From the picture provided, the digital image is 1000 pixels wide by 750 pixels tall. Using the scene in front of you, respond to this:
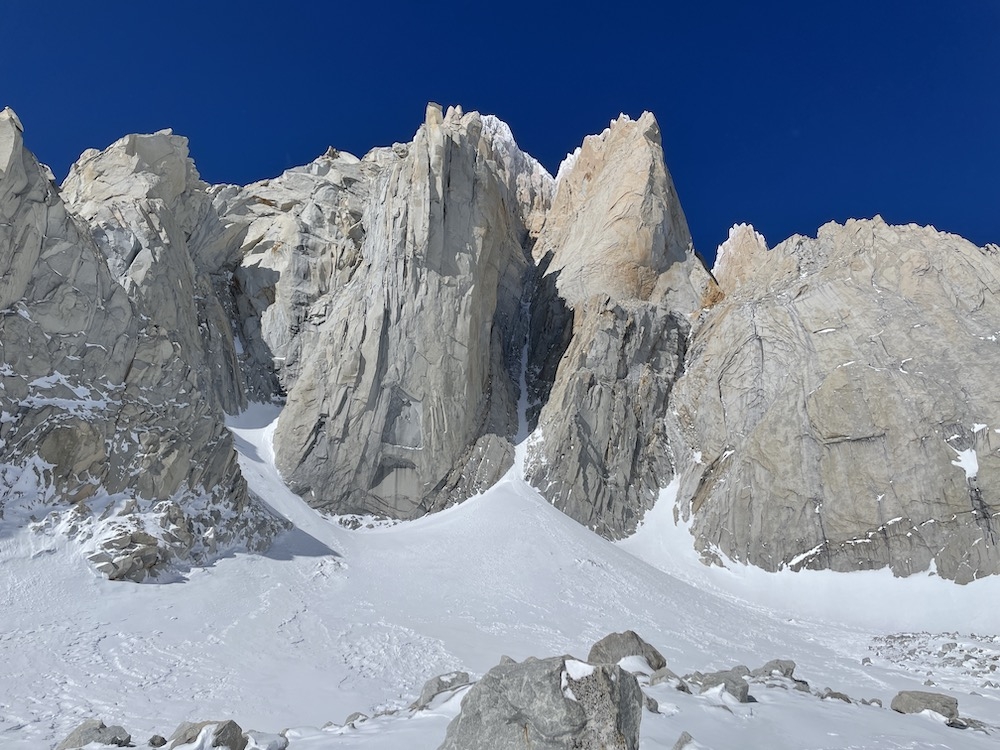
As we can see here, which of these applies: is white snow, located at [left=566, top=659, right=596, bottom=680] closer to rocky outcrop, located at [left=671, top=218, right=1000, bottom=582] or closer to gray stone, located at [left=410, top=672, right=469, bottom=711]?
gray stone, located at [left=410, top=672, right=469, bottom=711]

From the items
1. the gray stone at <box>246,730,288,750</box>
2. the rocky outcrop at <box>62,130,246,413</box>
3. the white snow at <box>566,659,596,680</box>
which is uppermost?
the rocky outcrop at <box>62,130,246,413</box>

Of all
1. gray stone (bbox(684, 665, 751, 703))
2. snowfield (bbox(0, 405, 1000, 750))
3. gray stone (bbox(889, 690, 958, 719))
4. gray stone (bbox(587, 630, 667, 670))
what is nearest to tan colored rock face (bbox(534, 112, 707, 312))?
snowfield (bbox(0, 405, 1000, 750))

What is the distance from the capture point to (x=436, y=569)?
83.3ft

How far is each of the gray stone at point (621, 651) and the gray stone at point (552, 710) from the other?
6710 mm

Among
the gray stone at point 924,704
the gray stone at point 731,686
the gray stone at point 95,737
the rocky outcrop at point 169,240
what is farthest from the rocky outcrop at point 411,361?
the gray stone at point 924,704

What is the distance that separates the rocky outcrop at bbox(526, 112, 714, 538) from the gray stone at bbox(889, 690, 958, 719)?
2329 centimetres

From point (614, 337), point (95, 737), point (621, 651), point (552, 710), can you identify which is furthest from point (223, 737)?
point (614, 337)

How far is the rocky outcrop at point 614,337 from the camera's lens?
1406 inches

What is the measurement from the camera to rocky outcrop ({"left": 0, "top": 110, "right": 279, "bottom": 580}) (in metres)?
20.1

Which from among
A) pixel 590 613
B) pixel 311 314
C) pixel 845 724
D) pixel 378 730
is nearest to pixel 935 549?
pixel 590 613

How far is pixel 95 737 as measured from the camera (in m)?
8.55

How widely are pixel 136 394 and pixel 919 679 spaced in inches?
969

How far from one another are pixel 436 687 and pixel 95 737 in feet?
14.1

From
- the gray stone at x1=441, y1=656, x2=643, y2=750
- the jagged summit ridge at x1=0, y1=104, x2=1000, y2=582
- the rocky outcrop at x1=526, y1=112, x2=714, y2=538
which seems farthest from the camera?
the rocky outcrop at x1=526, y1=112, x2=714, y2=538
